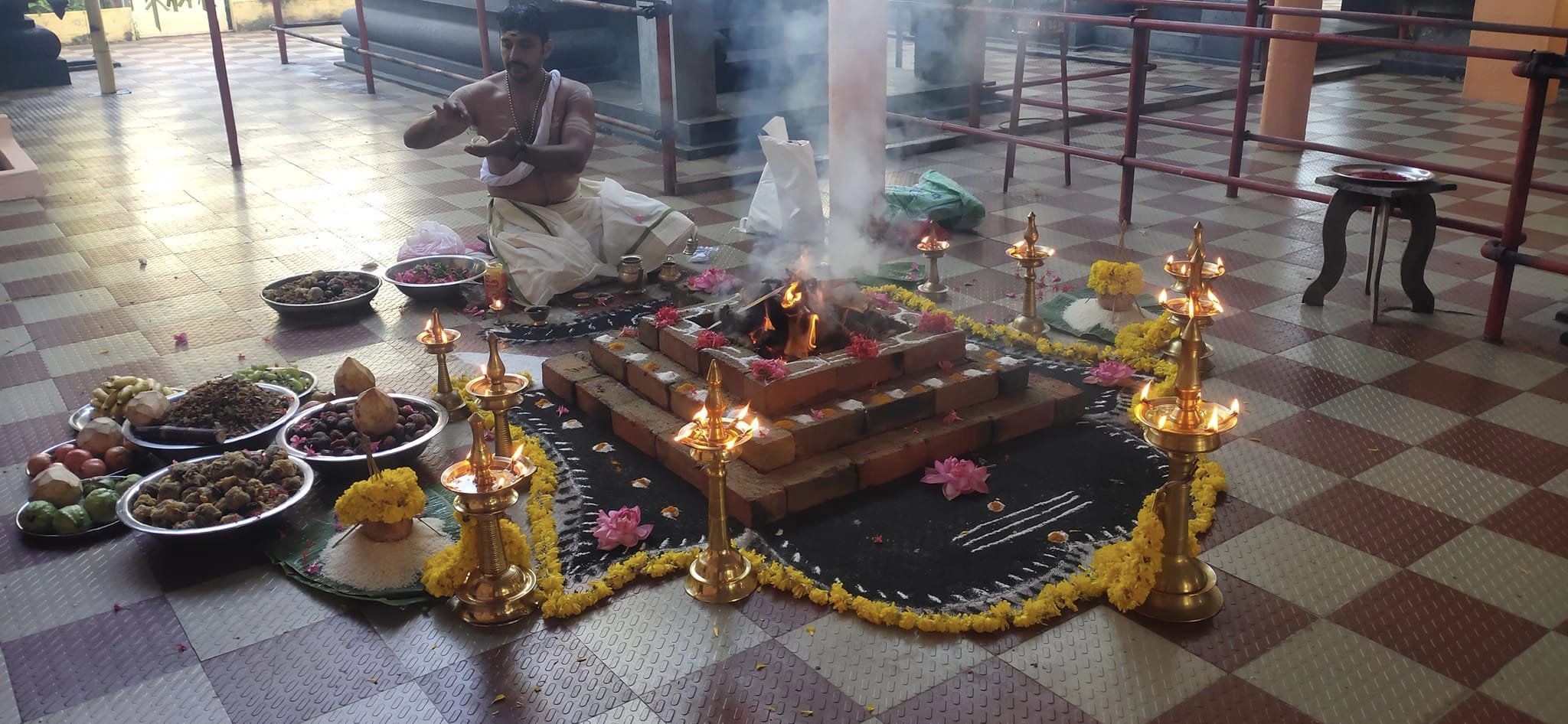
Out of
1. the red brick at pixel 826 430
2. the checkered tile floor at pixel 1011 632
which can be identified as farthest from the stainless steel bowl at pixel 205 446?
the red brick at pixel 826 430

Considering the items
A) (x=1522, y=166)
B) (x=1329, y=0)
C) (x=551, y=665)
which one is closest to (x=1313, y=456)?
(x=1522, y=166)

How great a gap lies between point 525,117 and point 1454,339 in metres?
4.78

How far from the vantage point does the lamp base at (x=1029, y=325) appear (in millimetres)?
5762

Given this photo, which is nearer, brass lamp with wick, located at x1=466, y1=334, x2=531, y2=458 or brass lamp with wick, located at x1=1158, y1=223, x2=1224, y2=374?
brass lamp with wick, located at x1=1158, y1=223, x2=1224, y2=374

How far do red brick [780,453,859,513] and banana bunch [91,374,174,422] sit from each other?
2610mm

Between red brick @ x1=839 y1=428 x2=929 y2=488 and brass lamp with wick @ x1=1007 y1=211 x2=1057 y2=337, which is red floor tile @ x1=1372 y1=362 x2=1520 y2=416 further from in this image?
red brick @ x1=839 y1=428 x2=929 y2=488

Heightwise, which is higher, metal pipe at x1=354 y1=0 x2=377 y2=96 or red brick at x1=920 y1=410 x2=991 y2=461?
metal pipe at x1=354 y1=0 x2=377 y2=96

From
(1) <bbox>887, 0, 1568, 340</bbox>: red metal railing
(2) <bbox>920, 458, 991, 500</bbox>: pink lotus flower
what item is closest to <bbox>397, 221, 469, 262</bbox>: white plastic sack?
(1) <bbox>887, 0, 1568, 340</bbox>: red metal railing

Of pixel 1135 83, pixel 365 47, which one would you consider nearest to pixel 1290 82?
pixel 1135 83

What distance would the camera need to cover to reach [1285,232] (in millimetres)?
7453

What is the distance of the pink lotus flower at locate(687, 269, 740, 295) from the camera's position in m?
6.50

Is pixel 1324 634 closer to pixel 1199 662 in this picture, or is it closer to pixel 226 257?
pixel 1199 662

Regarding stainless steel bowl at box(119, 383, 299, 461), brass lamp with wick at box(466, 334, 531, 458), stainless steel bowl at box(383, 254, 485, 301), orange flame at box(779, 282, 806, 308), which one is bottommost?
stainless steel bowl at box(119, 383, 299, 461)

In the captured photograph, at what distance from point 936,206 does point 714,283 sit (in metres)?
1.75
